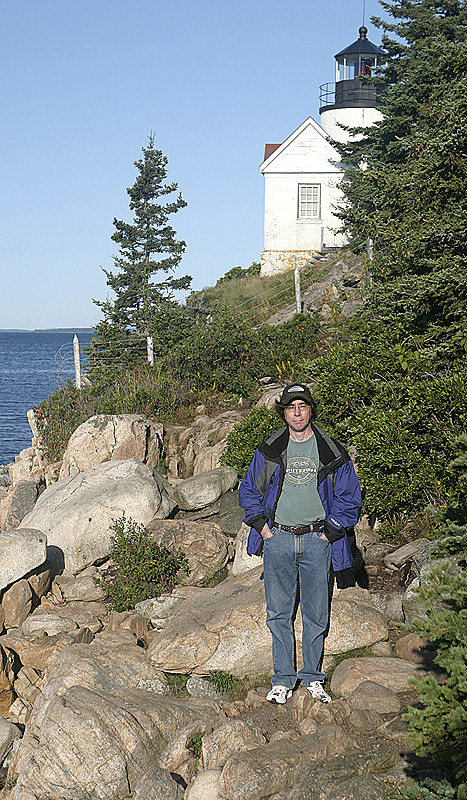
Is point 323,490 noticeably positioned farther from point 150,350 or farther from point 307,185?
point 307,185

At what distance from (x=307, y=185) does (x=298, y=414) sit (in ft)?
92.3

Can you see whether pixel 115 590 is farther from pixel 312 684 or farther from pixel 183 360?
pixel 183 360

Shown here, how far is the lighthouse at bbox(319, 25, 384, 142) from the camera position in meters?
32.0

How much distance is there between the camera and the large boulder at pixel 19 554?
10938mm

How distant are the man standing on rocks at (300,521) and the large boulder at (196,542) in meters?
4.41

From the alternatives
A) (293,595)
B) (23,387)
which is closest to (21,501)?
(293,595)

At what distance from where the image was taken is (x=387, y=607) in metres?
7.71

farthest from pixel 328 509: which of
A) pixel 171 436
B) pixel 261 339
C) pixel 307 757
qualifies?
pixel 261 339

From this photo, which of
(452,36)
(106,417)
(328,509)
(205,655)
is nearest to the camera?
(328,509)

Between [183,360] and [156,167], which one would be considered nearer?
[183,360]

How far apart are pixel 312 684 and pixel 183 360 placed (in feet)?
39.0

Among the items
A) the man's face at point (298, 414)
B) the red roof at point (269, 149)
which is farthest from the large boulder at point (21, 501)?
the red roof at point (269, 149)

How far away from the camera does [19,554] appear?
11.0m

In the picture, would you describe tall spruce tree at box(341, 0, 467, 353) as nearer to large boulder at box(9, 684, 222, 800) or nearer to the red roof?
large boulder at box(9, 684, 222, 800)
